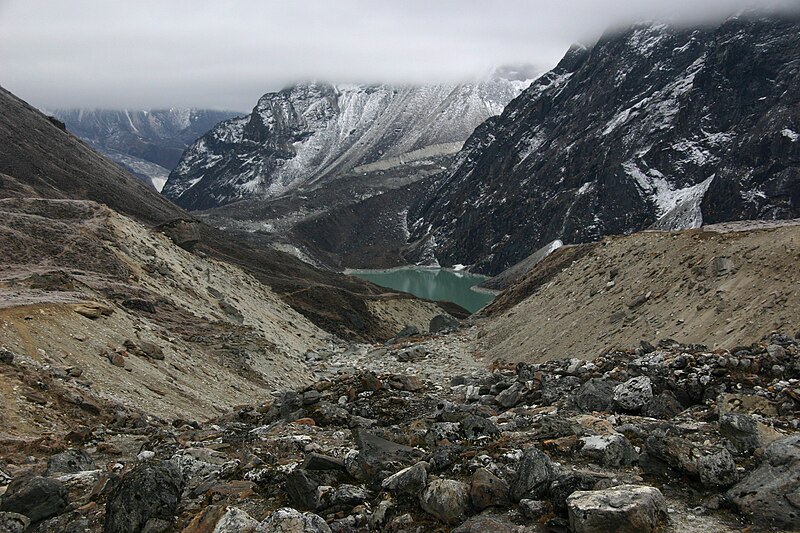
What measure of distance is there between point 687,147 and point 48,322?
121 m

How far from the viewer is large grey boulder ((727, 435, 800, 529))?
206 inches

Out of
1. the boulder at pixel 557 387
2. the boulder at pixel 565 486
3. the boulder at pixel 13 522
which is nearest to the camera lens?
the boulder at pixel 565 486

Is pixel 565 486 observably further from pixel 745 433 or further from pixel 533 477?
pixel 745 433

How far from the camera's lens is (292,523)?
5.82m

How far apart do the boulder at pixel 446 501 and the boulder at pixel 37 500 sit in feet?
15.0

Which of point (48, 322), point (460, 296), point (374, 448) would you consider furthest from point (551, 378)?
point (460, 296)

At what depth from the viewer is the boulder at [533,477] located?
6074 millimetres

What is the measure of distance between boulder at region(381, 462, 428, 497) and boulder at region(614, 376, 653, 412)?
4919 mm

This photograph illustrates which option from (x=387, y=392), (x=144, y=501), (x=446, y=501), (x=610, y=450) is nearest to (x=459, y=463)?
(x=446, y=501)

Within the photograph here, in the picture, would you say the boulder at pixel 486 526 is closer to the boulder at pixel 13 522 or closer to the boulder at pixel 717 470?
the boulder at pixel 717 470

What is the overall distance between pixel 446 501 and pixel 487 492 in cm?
46

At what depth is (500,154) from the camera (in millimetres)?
164250

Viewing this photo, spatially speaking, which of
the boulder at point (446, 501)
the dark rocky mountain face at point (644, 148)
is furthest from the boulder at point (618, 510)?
the dark rocky mountain face at point (644, 148)

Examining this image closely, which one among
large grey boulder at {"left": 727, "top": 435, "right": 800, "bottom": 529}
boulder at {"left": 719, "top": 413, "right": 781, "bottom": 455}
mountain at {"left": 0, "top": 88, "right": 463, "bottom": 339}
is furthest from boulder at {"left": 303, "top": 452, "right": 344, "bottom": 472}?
mountain at {"left": 0, "top": 88, "right": 463, "bottom": 339}
